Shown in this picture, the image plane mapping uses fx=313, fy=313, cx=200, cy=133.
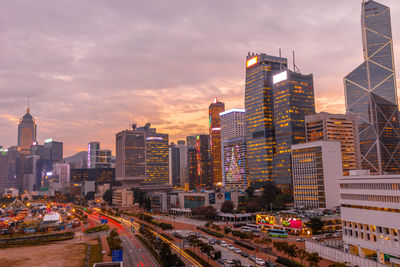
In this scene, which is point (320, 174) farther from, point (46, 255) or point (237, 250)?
point (46, 255)

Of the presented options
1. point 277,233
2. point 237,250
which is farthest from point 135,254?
point 277,233

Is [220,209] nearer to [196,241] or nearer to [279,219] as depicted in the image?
[279,219]

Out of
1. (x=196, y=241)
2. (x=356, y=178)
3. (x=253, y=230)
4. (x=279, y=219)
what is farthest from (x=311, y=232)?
(x=196, y=241)

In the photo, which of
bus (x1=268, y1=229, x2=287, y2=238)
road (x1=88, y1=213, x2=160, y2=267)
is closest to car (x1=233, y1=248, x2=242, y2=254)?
road (x1=88, y1=213, x2=160, y2=267)

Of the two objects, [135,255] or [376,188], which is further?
[135,255]

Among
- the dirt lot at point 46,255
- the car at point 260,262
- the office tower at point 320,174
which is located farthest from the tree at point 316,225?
the dirt lot at point 46,255

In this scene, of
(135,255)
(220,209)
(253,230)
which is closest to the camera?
(135,255)

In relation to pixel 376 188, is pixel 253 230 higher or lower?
lower
